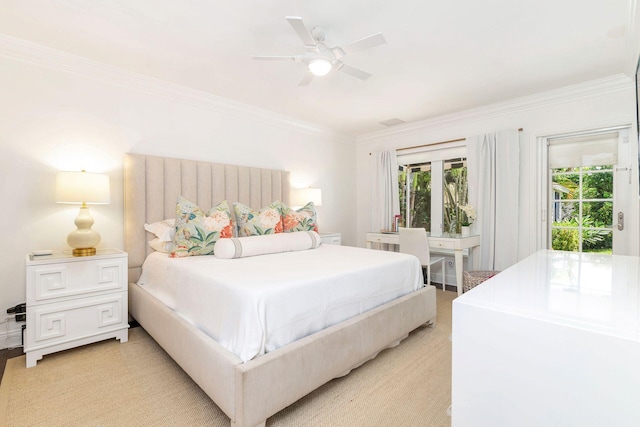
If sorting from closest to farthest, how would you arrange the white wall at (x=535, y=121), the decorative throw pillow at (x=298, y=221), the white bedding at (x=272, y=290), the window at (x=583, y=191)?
the white bedding at (x=272, y=290), the white wall at (x=535, y=121), the window at (x=583, y=191), the decorative throw pillow at (x=298, y=221)

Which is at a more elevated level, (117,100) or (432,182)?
(117,100)

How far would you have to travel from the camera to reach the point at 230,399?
146cm

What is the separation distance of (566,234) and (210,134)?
14.0ft

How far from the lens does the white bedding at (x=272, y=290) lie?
5.23ft

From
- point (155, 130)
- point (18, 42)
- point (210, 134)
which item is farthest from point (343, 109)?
point (18, 42)

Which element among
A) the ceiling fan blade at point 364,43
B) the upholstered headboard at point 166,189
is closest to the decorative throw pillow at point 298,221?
the upholstered headboard at point 166,189

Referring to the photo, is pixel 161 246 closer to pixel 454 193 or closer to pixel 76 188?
pixel 76 188

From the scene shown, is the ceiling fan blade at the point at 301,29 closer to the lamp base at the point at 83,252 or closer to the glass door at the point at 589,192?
the lamp base at the point at 83,252

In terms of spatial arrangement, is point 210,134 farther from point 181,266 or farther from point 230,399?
point 230,399

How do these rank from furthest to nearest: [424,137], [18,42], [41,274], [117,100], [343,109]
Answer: [424,137] → [343,109] → [117,100] → [18,42] → [41,274]

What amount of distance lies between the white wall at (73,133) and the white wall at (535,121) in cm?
276

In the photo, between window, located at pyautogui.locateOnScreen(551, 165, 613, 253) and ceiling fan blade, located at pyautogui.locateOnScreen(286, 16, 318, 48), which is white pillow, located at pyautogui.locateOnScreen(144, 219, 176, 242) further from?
window, located at pyautogui.locateOnScreen(551, 165, 613, 253)

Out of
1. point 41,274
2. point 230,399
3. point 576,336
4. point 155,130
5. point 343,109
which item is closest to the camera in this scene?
point 576,336

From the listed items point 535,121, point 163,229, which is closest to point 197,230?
point 163,229
